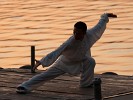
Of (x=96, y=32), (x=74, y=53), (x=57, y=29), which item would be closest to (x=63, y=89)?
(x=74, y=53)

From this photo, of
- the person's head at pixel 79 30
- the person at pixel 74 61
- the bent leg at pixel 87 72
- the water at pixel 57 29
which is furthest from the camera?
the water at pixel 57 29

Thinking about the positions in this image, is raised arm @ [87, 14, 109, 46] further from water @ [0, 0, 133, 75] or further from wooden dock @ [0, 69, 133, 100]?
water @ [0, 0, 133, 75]

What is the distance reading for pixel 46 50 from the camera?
17.4m

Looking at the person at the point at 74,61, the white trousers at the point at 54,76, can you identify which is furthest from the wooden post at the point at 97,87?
the white trousers at the point at 54,76

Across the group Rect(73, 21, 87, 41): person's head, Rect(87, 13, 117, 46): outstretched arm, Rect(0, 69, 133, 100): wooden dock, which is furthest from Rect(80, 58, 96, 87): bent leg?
Rect(73, 21, 87, 41): person's head

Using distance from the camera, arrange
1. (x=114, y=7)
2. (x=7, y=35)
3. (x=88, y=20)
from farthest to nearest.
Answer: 1. (x=114, y=7)
2. (x=88, y=20)
3. (x=7, y=35)

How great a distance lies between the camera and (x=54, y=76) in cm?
945

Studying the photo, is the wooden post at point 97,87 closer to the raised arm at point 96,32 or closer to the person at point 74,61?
the person at point 74,61

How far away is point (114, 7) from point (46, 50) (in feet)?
34.1

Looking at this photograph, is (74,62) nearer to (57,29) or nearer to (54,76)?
(54,76)

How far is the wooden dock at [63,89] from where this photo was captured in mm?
8977

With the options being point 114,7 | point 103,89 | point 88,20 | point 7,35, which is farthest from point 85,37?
point 114,7

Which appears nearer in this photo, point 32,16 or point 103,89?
point 103,89

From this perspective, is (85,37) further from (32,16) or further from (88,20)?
(32,16)
